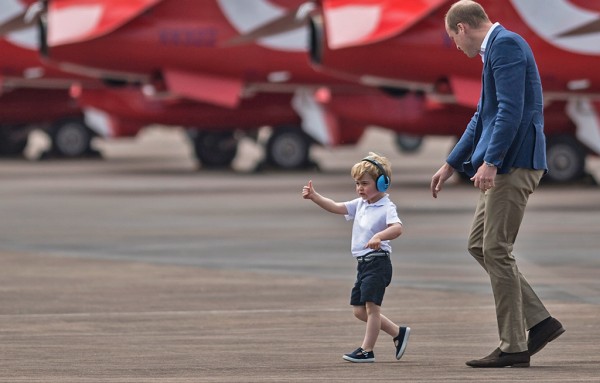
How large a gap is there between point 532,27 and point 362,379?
15151mm

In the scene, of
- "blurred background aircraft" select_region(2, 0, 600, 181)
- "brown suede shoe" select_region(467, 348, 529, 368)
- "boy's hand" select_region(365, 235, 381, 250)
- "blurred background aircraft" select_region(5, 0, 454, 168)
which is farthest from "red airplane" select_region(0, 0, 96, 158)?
"brown suede shoe" select_region(467, 348, 529, 368)

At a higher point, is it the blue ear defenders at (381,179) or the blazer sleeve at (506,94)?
the blazer sleeve at (506,94)

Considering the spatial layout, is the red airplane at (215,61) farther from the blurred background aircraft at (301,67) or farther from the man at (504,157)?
the man at (504,157)

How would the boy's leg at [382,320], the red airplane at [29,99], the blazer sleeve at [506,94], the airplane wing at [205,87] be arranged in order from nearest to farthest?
1. the blazer sleeve at [506,94]
2. the boy's leg at [382,320]
3. the airplane wing at [205,87]
4. the red airplane at [29,99]

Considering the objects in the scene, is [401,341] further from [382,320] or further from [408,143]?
[408,143]

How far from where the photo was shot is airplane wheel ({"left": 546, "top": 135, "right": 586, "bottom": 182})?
2416 cm

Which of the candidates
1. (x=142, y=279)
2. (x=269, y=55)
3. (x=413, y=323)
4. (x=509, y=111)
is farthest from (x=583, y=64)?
(x=509, y=111)

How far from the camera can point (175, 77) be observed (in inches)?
1094

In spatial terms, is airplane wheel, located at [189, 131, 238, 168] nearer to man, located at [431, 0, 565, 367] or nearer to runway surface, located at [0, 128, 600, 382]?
runway surface, located at [0, 128, 600, 382]

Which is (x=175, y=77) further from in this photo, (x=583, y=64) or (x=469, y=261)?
(x=469, y=261)

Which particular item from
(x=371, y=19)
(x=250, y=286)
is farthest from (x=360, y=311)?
(x=371, y=19)

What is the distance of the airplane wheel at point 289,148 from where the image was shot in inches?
1148

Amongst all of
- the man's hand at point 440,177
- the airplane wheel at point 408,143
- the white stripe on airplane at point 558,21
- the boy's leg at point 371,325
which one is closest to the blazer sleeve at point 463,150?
the man's hand at point 440,177

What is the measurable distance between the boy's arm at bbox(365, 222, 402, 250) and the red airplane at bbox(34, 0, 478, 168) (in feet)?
58.5
